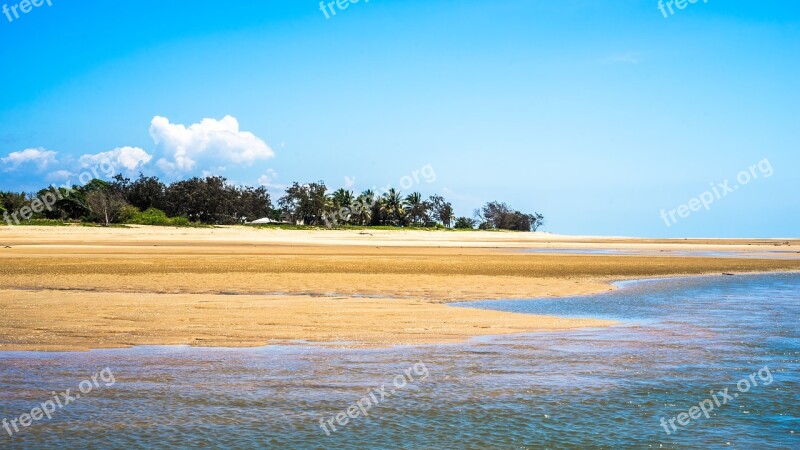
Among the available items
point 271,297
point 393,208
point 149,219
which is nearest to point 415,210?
point 393,208

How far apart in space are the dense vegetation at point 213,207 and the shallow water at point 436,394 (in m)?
77.6

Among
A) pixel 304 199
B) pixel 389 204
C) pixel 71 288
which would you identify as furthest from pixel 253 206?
pixel 71 288

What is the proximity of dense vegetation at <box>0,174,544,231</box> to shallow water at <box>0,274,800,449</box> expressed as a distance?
3055 inches

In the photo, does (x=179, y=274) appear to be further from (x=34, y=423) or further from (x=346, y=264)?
(x=34, y=423)

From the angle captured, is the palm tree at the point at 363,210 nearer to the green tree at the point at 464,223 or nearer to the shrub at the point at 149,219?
the green tree at the point at 464,223

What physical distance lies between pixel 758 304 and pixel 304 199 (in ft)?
358

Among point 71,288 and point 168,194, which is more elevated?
Answer: point 168,194

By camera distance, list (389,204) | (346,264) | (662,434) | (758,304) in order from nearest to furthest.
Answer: (662,434)
(758,304)
(346,264)
(389,204)

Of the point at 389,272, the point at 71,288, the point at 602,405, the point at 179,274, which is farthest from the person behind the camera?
the point at 389,272

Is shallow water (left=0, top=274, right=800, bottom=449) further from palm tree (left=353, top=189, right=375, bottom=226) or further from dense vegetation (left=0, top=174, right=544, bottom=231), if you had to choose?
palm tree (left=353, top=189, right=375, bottom=226)

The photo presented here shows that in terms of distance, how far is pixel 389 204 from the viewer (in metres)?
137

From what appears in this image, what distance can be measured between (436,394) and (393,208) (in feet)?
417

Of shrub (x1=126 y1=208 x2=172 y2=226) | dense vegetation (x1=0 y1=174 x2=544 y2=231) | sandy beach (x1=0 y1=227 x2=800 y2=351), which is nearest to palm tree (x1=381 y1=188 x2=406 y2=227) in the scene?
dense vegetation (x1=0 y1=174 x2=544 y2=231)

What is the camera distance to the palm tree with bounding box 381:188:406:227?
446ft
